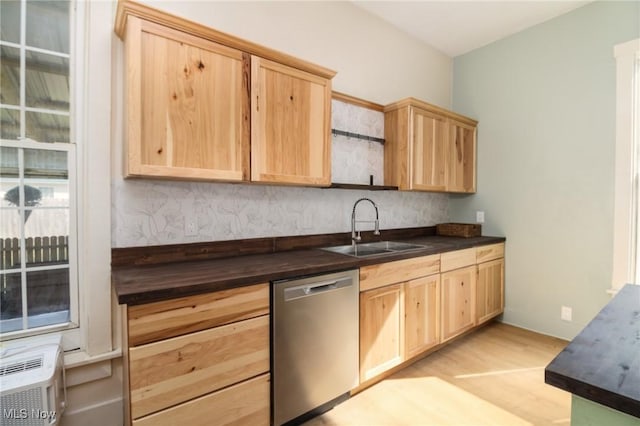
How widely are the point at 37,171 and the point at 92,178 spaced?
25 cm

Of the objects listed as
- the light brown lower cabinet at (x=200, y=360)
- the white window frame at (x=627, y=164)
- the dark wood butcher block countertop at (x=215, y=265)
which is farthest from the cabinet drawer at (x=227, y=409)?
the white window frame at (x=627, y=164)

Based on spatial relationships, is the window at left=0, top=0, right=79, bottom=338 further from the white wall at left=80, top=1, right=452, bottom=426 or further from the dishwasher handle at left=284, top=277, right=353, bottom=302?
the dishwasher handle at left=284, top=277, right=353, bottom=302

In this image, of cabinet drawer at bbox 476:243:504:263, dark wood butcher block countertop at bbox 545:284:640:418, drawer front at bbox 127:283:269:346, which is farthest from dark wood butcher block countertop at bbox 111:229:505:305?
dark wood butcher block countertop at bbox 545:284:640:418

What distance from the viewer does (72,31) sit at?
1.60 meters

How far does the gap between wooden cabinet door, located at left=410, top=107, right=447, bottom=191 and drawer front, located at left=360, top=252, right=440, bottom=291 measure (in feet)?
2.44

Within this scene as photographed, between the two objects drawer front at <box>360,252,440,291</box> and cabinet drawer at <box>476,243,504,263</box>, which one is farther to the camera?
cabinet drawer at <box>476,243,504,263</box>

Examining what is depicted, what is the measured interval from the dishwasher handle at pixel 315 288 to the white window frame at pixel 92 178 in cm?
101

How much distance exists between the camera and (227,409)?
142 centimetres

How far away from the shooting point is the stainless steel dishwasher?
156cm

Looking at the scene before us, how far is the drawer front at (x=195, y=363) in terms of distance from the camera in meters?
1.22

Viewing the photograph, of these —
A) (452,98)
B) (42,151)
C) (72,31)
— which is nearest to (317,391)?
(42,151)

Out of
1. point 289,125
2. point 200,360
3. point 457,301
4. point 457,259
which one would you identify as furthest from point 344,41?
point 200,360

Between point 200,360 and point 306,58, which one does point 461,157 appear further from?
point 200,360

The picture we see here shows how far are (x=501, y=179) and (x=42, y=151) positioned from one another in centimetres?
378
